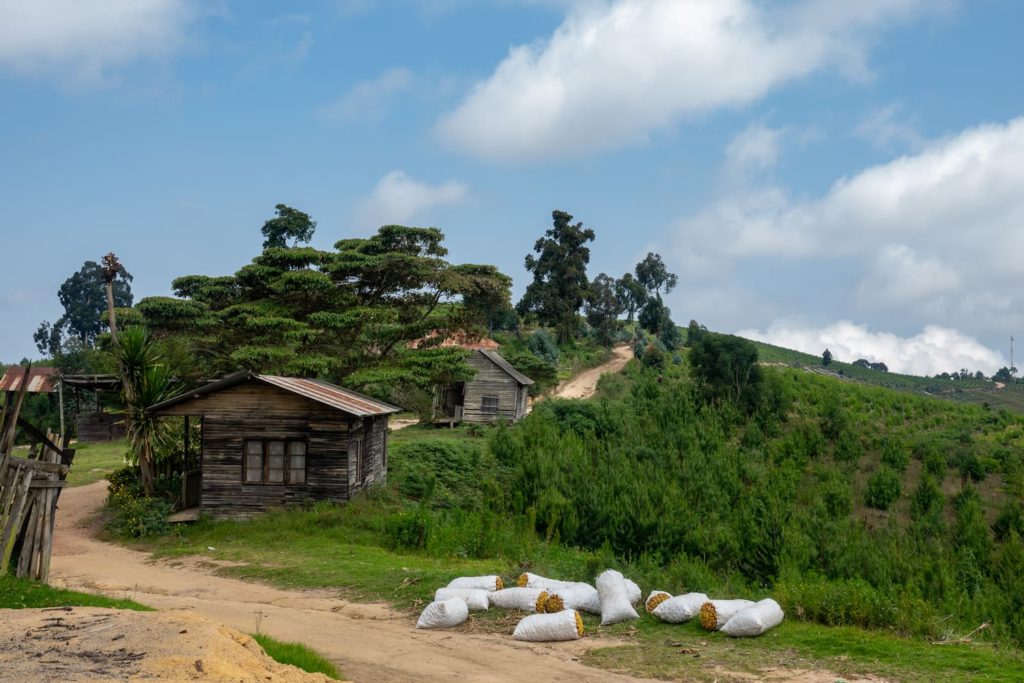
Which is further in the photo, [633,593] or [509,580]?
[509,580]

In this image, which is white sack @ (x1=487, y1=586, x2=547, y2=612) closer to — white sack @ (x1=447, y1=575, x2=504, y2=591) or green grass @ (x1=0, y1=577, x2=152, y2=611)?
white sack @ (x1=447, y1=575, x2=504, y2=591)

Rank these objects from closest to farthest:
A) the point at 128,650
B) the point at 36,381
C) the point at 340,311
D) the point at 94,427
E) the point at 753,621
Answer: the point at 128,650 < the point at 753,621 < the point at 340,311 < the point at 94,427 < the point at 36,381

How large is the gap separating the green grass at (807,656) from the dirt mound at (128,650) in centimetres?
430

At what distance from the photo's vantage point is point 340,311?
36.0 m

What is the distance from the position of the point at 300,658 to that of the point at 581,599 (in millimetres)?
4607

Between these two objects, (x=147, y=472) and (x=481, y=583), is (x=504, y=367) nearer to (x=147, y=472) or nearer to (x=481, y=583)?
(x=147, y=472)

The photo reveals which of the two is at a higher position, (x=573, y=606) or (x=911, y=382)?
(x=911, y=382)

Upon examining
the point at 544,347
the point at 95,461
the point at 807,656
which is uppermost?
the point at 544,347

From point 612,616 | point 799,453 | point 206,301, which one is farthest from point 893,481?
point 206,301

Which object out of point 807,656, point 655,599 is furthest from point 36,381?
point 807,656

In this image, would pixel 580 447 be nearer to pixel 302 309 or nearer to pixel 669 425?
pixel 669 425

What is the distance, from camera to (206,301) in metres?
37.4

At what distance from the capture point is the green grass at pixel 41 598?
1134cm

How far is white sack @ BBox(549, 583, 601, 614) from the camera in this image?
41.8 feet
